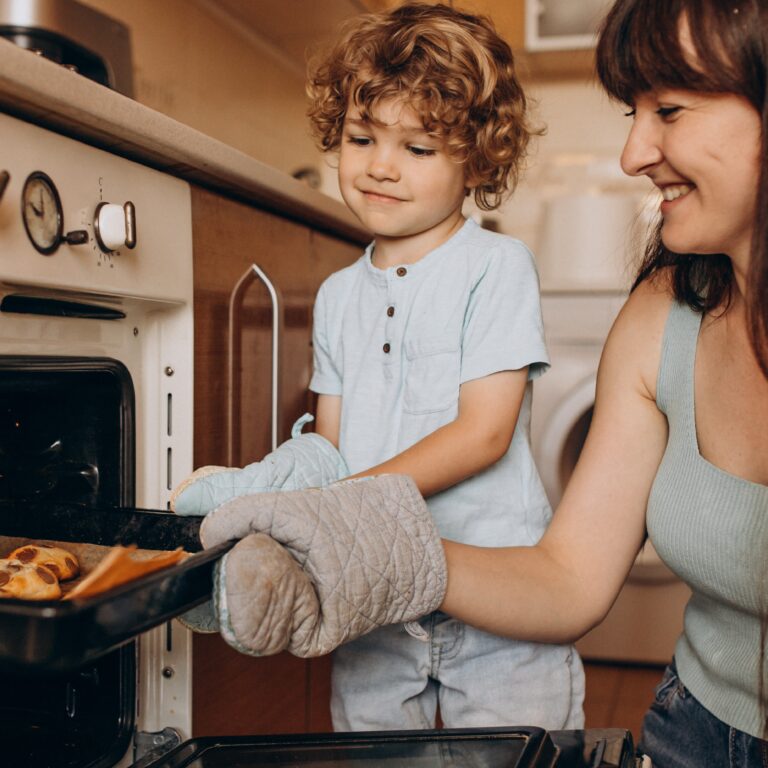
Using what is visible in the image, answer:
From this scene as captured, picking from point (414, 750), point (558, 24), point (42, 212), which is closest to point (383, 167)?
point (42, 212)

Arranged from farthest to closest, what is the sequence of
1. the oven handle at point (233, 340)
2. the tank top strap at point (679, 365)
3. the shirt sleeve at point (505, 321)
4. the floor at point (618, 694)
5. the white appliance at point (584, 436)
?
the white appliance at point (584, 436) → the floor at point (618, 694) → the oven handle at point (233, 340) → the shirt sleeve at point (505, 321) → the tank top strap at point (679, 365)

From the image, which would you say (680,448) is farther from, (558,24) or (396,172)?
(558,24)

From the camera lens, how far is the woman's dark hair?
2.26 ft

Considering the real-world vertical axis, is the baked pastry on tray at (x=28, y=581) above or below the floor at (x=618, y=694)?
above

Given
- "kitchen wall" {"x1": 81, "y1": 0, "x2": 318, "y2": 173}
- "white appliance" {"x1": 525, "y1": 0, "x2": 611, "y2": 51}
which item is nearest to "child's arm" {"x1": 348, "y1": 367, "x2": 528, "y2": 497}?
"kitchen wall" {"x1": 81, "y1": 0, "x2": 318, "y2": 173}

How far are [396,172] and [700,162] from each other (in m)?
0.44

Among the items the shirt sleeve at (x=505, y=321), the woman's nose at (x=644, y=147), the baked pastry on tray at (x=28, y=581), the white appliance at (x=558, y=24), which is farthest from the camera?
the white appliance at (x=558, y=24)

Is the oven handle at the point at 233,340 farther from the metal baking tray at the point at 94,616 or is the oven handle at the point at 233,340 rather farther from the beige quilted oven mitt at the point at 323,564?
the metal baking tray at the point at 94,616

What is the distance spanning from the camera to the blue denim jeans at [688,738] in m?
0.85

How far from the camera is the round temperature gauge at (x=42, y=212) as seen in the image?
2.49ft

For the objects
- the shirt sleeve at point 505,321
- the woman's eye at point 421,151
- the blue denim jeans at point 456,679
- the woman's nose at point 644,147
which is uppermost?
the woman's eye at point 421,151

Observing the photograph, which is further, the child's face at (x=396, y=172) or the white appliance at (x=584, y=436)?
the white appliance at (x=584, y=436)

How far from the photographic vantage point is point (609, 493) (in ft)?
3.12

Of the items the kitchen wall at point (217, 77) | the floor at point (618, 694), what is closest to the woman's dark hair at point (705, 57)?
the kitchen wall at point (217, 77)
